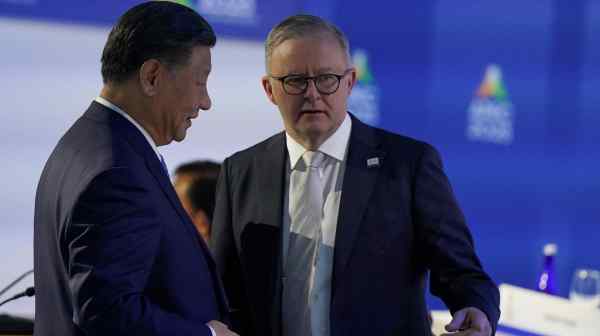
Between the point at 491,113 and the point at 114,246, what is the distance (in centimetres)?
429

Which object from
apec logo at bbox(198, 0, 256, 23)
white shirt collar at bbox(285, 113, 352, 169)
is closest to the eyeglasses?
white shirt collar at bbox(285, 113, 352, 169)

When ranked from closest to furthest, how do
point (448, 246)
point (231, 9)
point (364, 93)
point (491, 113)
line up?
point (448, 246) → point (231, 9) → point (364, 93) → point (491, 113)

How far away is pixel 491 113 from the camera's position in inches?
227

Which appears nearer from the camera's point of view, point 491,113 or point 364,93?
point 364,93

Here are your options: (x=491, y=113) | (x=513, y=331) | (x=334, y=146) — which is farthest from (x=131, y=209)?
(x=491, y=113)

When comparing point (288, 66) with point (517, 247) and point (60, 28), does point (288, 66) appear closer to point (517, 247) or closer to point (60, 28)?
point (60, 28)

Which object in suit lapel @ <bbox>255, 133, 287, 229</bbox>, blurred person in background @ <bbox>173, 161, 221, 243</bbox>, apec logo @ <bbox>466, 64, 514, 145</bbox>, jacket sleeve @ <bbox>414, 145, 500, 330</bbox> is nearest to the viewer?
jacket sleeve @ <bbox>414, 145, 500, 330</bbox>

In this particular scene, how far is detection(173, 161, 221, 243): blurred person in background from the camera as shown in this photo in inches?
148

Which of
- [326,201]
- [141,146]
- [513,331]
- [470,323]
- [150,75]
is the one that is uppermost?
[150,75]

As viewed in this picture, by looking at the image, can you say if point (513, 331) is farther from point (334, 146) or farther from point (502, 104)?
point (502, 104)

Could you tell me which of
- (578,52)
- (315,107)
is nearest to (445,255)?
(315,107)

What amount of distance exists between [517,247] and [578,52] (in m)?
1.28

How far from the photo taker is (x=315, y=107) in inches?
92.0

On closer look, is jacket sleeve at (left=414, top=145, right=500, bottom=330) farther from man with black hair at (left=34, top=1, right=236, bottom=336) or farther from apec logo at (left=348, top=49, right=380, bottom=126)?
apec logo at (left=348, top=49, right=380, bottom=126)
